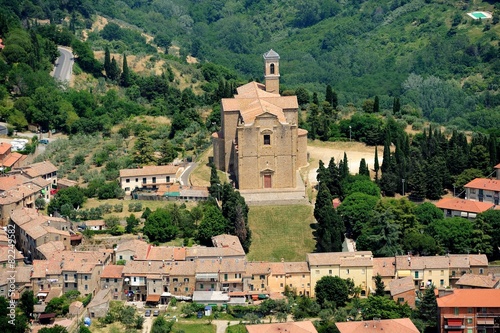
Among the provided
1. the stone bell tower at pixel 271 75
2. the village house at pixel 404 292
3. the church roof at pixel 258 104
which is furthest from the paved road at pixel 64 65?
the village house at pixel 404 292

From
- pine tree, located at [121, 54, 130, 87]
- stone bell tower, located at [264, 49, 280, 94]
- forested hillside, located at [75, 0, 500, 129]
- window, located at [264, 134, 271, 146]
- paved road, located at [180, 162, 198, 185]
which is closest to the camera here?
window, located at [264, 134, 271, 146]

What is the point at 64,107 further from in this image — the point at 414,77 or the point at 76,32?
the point at 414,77

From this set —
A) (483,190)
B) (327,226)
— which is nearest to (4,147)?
(327,226)

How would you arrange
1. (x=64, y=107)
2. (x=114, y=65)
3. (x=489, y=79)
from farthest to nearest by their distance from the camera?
(x=489, y=79) → (x=114, y=65) → (x=64, y=107)

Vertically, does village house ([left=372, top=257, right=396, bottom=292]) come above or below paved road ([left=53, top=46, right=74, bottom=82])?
below

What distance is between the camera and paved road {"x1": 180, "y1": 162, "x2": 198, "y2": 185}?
314ft

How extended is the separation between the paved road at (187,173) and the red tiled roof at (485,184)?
21906 mm

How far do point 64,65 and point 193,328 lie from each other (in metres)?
62.3

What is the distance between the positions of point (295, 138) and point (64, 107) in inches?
1132

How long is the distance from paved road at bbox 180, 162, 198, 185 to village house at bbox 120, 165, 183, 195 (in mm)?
766

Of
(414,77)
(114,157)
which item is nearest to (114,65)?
(114,157)

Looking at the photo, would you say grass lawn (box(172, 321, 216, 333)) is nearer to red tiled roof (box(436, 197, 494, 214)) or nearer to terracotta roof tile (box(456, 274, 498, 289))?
terracotta roof tile (box(456, 274, 498, 289))

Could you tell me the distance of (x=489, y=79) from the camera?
493 feet

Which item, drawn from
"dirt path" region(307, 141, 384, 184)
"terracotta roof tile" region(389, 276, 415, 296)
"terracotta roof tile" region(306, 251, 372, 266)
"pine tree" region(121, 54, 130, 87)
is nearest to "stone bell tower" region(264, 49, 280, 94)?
"dirt path" region(307, 141, 384, 184)
